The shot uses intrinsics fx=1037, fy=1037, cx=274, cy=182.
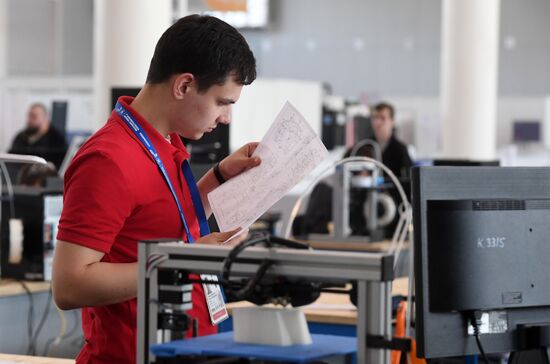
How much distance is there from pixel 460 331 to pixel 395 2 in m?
11.8

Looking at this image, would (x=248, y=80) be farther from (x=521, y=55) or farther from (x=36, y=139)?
(x=521, y=55)

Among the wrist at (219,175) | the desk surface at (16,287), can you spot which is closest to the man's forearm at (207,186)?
the wrist at (219,175)

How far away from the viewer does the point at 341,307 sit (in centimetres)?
350

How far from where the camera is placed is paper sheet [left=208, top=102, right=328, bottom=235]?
1.76 meters

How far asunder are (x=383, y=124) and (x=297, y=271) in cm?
692

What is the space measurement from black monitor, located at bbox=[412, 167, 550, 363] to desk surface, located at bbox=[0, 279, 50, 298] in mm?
2601

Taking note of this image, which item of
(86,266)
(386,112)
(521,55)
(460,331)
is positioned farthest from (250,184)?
(521,55)

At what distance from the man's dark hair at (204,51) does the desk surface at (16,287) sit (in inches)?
95.3

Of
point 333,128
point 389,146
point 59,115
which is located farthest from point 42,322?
point 59,115

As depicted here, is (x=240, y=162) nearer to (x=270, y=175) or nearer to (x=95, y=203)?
(x=270, y=175)

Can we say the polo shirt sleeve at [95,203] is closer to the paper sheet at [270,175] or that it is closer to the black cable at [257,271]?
the paper sheet at [270,175]

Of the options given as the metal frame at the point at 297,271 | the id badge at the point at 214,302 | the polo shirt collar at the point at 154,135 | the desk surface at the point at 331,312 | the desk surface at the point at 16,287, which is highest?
the polo shirt collar at the point at 154,135

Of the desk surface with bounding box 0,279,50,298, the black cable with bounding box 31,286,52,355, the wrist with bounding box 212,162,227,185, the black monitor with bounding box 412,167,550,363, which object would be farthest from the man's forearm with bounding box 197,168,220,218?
the black cable with bounding box 31,286,52,355

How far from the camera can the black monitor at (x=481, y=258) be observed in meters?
1.69
